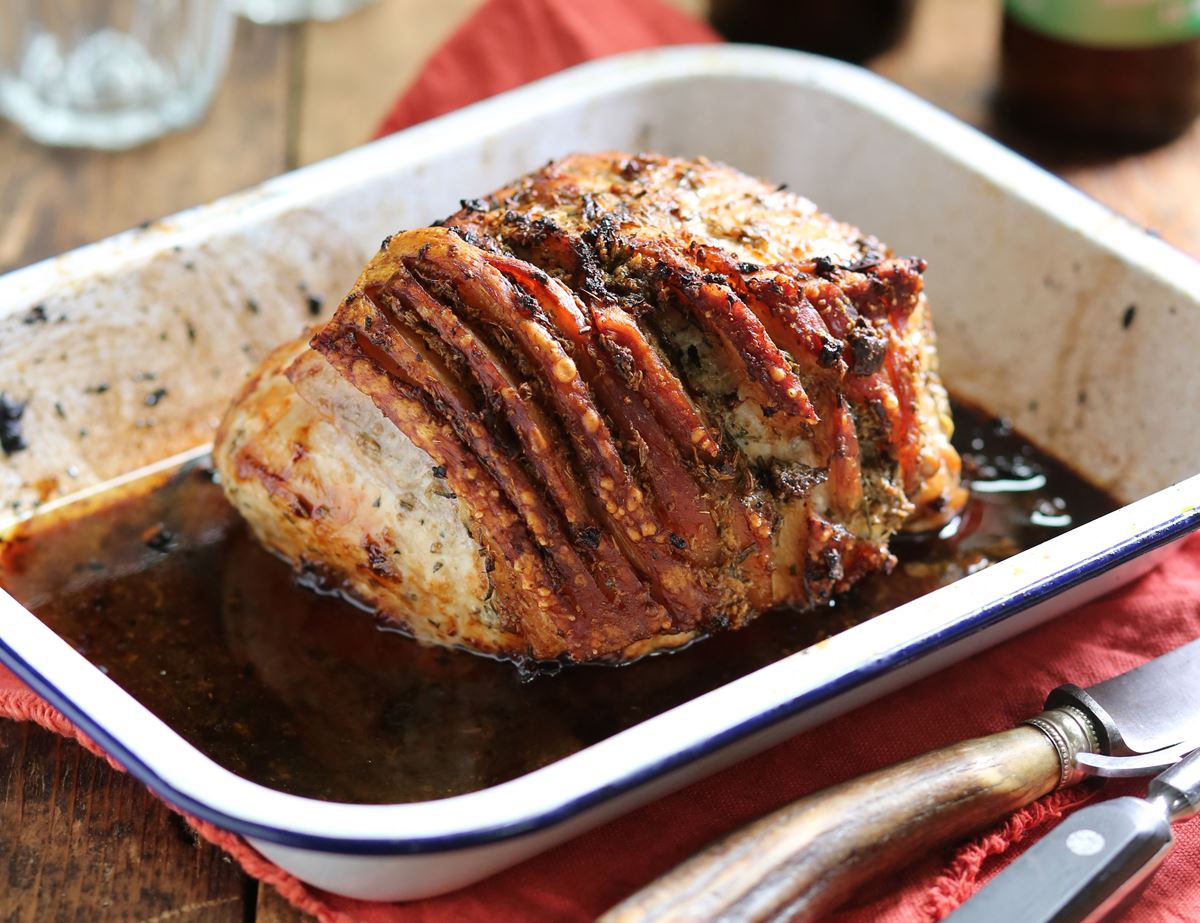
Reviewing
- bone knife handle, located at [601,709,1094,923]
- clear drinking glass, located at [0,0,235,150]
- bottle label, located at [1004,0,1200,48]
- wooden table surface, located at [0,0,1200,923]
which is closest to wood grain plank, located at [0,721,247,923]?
wooden table surface, located at [0,0,1200,923]

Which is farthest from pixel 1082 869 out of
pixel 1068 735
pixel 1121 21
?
pixel 1121 21

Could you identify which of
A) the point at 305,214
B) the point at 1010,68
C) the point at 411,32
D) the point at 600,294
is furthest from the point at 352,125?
the point at 600,294

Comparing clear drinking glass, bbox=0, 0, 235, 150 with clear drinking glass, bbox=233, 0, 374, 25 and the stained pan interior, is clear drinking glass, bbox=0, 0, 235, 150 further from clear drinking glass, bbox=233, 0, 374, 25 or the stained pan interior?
the stained pan interior

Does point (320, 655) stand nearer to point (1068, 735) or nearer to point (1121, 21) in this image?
point (1068, 735)

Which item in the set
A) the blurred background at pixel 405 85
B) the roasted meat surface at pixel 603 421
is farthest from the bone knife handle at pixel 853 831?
the blurred background at pixel 405 85

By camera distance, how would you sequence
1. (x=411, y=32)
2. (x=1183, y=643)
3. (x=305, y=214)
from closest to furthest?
(x=1183, y=643) → (x=305, y=214) → (x=411, y=32)

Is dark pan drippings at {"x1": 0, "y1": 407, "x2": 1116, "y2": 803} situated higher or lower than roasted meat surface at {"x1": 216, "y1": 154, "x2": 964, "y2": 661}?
lower

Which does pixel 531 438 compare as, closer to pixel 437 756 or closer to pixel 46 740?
pixel 437 756
